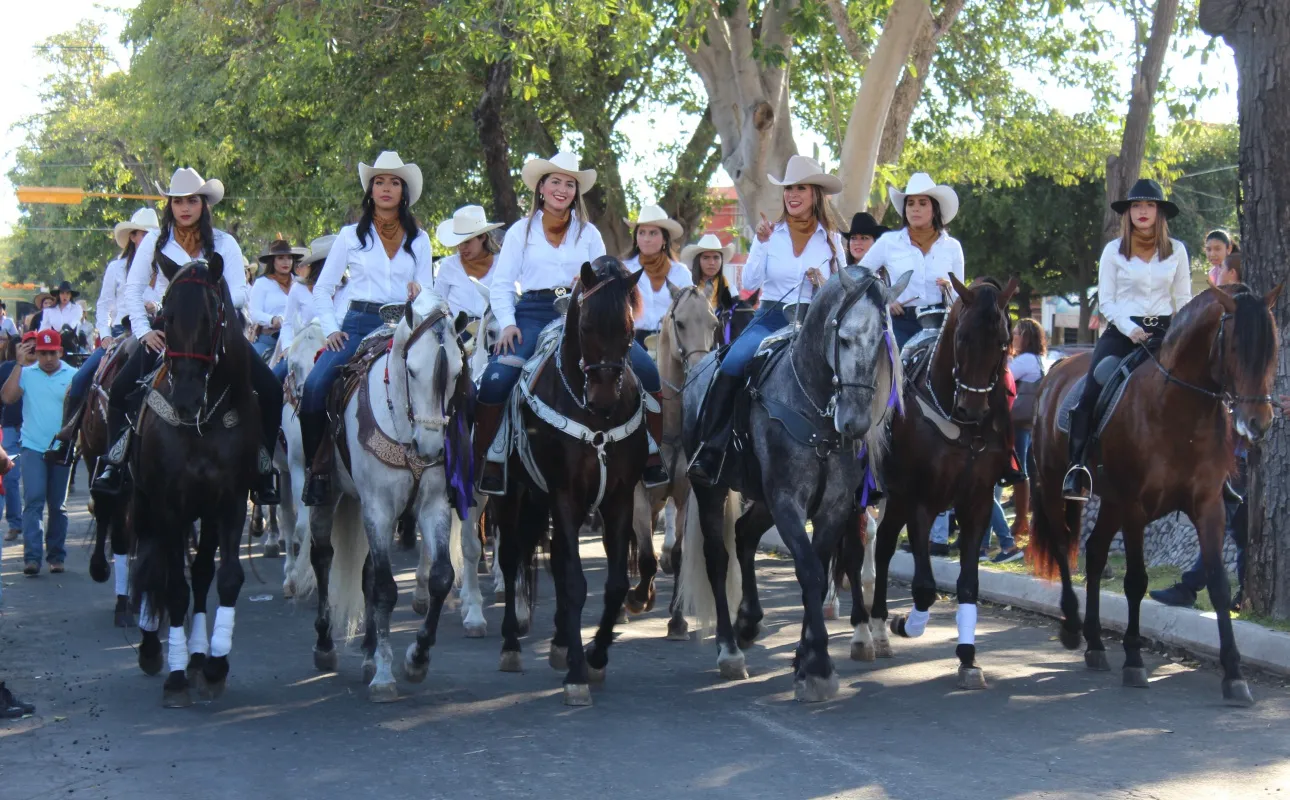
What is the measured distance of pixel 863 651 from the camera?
9883 millimetres

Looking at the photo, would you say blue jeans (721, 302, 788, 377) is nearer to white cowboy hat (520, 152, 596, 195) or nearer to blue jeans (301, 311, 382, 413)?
white cowboy hat (520, 152, 596, 195)

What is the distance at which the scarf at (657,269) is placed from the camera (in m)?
13.3

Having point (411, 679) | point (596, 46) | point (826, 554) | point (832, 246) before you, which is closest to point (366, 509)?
point (411, 679)

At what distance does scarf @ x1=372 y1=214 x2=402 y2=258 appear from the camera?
32.3 feet

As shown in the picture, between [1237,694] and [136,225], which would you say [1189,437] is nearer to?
[1237,694]

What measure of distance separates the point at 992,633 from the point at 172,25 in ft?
88.3

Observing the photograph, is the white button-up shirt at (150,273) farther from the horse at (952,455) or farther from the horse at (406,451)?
the horse at (952,455)

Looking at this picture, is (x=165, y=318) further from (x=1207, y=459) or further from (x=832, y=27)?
(x=832, y=27)

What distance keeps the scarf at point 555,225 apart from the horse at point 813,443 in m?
1.55

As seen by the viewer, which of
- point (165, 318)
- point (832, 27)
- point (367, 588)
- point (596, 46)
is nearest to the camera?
point (165, 318)

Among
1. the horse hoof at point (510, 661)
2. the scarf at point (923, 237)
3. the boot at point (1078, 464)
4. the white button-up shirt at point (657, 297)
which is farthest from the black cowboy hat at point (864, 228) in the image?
the horse hoof at point (510, 661)

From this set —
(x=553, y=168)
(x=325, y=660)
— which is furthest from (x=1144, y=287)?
(x=325, y=660)

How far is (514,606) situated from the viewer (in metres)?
9.45

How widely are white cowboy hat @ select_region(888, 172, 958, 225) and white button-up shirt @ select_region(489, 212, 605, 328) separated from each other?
88.0 inches
